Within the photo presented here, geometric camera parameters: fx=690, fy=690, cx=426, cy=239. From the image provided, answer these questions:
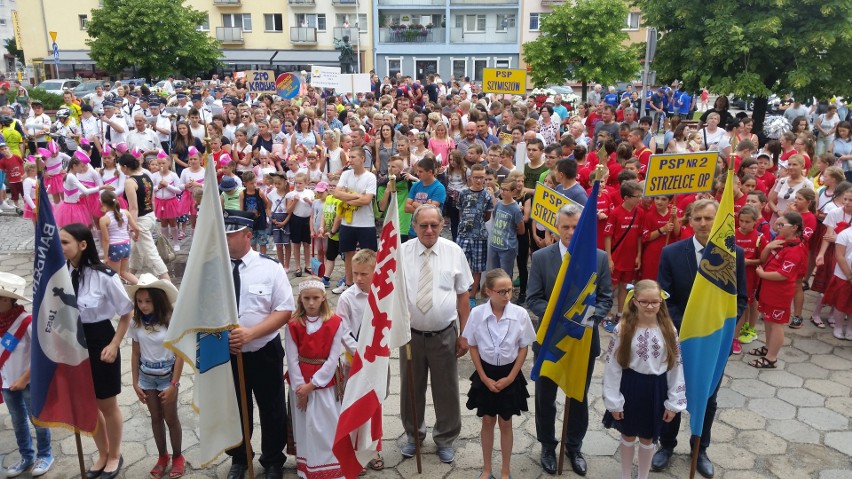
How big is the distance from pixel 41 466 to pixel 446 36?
4710 cm

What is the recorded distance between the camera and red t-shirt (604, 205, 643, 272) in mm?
7688

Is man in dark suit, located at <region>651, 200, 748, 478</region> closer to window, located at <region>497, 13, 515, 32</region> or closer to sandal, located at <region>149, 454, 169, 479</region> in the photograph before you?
sandal, located at <region>149, 454, 169, 479</region>

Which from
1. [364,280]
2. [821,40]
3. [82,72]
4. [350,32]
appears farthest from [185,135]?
[82,72]

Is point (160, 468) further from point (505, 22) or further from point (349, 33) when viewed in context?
point (505, 22)

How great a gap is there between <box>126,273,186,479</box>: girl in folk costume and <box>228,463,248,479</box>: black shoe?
23.9 inches

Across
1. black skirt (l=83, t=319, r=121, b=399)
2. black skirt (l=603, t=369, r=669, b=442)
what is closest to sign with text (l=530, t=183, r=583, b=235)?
black skirt (l=603, t=369, r=669, b=442)

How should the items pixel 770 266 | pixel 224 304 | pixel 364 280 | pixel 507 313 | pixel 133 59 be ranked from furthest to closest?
pixel 133 59
pixel 770 266
pixel 364 280
pixel 507 313
pixel 224 304

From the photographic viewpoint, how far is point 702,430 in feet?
17.0

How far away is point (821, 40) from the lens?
50.0ft

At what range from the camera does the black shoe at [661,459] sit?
17.1 feet

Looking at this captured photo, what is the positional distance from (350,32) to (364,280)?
46.0 m

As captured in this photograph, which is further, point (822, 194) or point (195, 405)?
point (822, 194)

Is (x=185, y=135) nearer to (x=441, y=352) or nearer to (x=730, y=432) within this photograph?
(x=441, y=352)

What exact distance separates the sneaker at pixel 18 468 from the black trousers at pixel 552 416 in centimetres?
388
